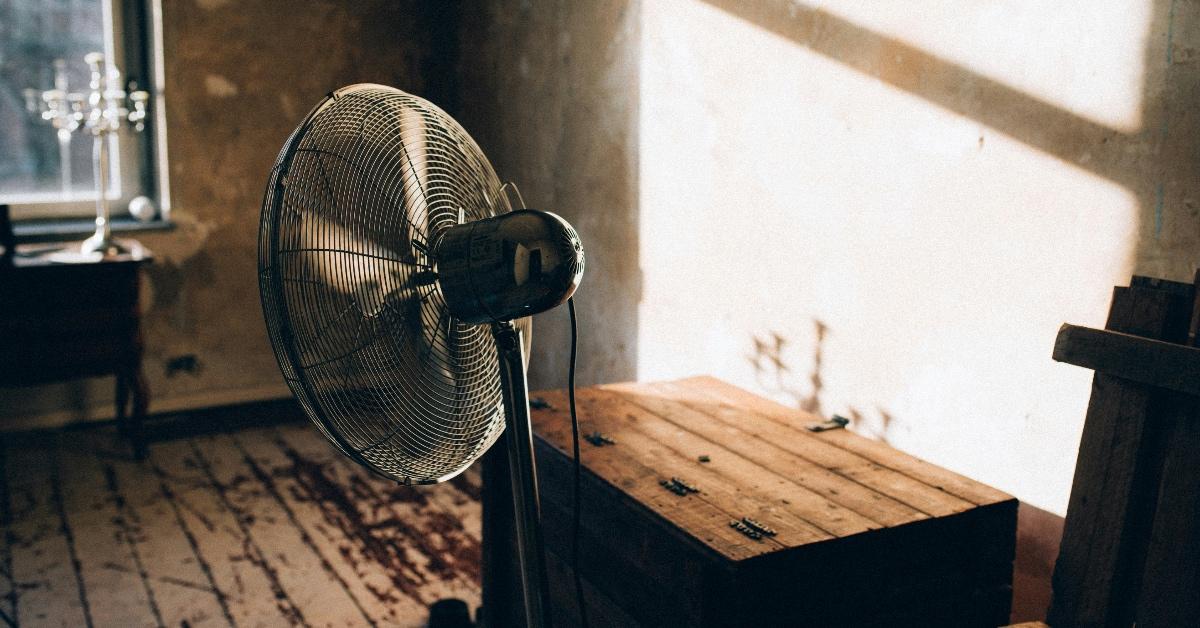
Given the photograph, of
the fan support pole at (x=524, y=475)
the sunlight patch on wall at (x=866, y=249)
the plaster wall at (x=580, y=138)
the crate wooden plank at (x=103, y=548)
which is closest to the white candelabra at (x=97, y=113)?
the crate wooden plank at (x=103, y=548)

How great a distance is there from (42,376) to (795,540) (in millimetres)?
2772

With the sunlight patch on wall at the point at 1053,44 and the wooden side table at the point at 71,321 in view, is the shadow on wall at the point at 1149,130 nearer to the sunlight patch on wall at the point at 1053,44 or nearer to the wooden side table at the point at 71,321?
the sunlight patch on wall at the point at 1053,44

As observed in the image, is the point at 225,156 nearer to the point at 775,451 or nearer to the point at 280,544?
the point at 280,544

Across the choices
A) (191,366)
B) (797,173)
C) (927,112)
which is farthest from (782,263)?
(191,366)

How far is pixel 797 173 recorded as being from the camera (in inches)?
93.9

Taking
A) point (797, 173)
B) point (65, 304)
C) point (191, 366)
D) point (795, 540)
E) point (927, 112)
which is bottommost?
point (191, 366)

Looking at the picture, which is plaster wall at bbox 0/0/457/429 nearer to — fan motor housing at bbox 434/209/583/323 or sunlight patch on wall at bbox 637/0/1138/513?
sunlight patch on wall at bbox 637/0/1138/513

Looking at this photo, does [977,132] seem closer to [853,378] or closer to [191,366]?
[853,378]

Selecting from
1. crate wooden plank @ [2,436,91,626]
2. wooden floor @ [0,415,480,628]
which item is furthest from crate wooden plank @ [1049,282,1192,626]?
crate wooden plank @ [2,436,91,626]

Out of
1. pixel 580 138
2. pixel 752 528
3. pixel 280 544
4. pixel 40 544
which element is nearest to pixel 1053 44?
pixel 752 528

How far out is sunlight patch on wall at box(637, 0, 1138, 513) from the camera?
1.83 m

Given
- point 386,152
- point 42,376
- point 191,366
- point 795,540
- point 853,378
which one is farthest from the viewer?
point 191,366

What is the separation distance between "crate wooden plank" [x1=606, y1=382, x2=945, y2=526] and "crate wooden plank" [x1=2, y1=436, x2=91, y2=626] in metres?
1.46

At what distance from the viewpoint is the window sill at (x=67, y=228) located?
3.60 metres
